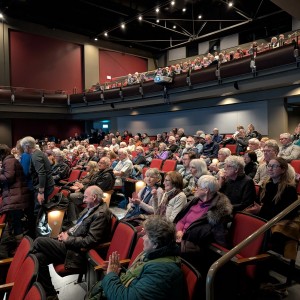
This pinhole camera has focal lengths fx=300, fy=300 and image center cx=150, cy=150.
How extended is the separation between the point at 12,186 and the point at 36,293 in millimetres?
2311

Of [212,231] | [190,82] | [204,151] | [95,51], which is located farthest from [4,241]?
[95,51]

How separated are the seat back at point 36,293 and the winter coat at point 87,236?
96cm

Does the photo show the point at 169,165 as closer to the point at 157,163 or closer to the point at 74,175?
the point at 157,163

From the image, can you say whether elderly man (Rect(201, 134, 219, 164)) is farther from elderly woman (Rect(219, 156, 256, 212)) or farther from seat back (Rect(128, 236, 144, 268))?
seat back (Rect(128, 236, 144, 268))

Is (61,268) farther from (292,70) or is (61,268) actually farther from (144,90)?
(144,90)

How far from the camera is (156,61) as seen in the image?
19438 millimetres

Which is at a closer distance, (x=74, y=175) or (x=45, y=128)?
(x=74, y=175)

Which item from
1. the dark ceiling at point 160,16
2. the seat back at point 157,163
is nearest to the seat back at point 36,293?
the seat back at point 157,163

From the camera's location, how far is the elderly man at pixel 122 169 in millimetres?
5473

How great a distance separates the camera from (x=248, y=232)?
88.7 inches

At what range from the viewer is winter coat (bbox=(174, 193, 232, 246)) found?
221 cm

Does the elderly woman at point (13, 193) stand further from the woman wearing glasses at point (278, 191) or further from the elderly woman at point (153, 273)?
the woman wearing glasses at point (278, 191)

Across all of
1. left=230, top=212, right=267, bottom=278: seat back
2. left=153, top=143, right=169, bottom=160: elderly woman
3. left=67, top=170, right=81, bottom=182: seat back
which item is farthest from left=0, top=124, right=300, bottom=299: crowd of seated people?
left=153, top=143, right=169, bottom=160: elderly woman

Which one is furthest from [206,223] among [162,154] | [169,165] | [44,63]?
[44,63]
